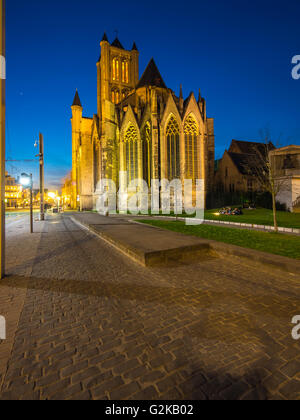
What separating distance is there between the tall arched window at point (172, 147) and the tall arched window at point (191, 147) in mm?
1439

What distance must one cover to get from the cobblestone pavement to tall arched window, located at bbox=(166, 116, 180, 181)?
2636 centimetres

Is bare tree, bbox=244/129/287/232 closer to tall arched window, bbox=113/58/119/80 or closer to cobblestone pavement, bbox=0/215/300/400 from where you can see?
cobblestone pavement, bbox=0/215/300/400

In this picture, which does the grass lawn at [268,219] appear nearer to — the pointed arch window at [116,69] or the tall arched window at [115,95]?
the tall arched window at [115,95]

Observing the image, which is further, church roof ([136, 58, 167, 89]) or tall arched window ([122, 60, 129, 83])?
tall arched window ([122, 60, 129, 83])

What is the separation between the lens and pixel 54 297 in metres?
3.62

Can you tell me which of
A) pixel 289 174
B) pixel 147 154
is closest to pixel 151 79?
pixel 147 154

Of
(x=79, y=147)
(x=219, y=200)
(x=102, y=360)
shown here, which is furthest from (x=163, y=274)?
(x=79, y=147)

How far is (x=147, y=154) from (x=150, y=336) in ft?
101

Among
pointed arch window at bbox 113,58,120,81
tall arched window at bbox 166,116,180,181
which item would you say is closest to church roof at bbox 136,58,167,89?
pointed arch window at bbox 113,58,120,81

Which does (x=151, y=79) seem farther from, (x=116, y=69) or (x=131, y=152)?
(x=131, y=152)

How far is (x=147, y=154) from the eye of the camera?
31484mm

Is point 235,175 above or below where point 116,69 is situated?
below

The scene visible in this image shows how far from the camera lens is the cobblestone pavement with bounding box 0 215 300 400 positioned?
1.79m

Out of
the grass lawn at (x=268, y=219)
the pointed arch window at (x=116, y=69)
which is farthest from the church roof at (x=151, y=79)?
the grass lawn at (x=268, y=219)
